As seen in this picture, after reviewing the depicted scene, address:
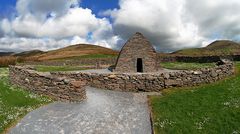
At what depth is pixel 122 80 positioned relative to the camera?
25.7m

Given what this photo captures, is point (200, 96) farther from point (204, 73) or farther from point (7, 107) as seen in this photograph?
point (7, 107)

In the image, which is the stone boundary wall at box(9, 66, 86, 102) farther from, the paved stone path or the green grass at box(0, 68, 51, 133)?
A: the paved stone path

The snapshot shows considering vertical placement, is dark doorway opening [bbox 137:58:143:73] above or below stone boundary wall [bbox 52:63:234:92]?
above

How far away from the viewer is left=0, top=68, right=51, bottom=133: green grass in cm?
1655

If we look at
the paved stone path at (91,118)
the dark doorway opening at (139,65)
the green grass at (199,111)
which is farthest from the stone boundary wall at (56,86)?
the dark doorway opening at (139,65)

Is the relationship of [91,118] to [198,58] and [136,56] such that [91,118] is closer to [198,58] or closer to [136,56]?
[136,56]

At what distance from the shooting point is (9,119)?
1656 cm

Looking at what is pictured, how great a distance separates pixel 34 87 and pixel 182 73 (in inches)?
Result: 535

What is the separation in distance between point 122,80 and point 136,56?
2058cm

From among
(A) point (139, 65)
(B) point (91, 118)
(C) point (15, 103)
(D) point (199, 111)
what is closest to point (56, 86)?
(C) point (15, 103)

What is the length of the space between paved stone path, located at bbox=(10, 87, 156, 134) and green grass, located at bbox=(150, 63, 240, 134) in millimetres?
1055

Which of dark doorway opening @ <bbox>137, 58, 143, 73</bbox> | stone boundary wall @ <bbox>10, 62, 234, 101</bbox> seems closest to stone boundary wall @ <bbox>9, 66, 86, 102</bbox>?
stone boundary wall @ <bbox>10, 62, 234, 101</bbox>

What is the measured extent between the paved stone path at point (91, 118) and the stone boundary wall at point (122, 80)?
2.21m

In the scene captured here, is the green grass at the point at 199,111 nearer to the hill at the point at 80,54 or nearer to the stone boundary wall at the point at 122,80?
the stone boundary wall at the point at 122,80
